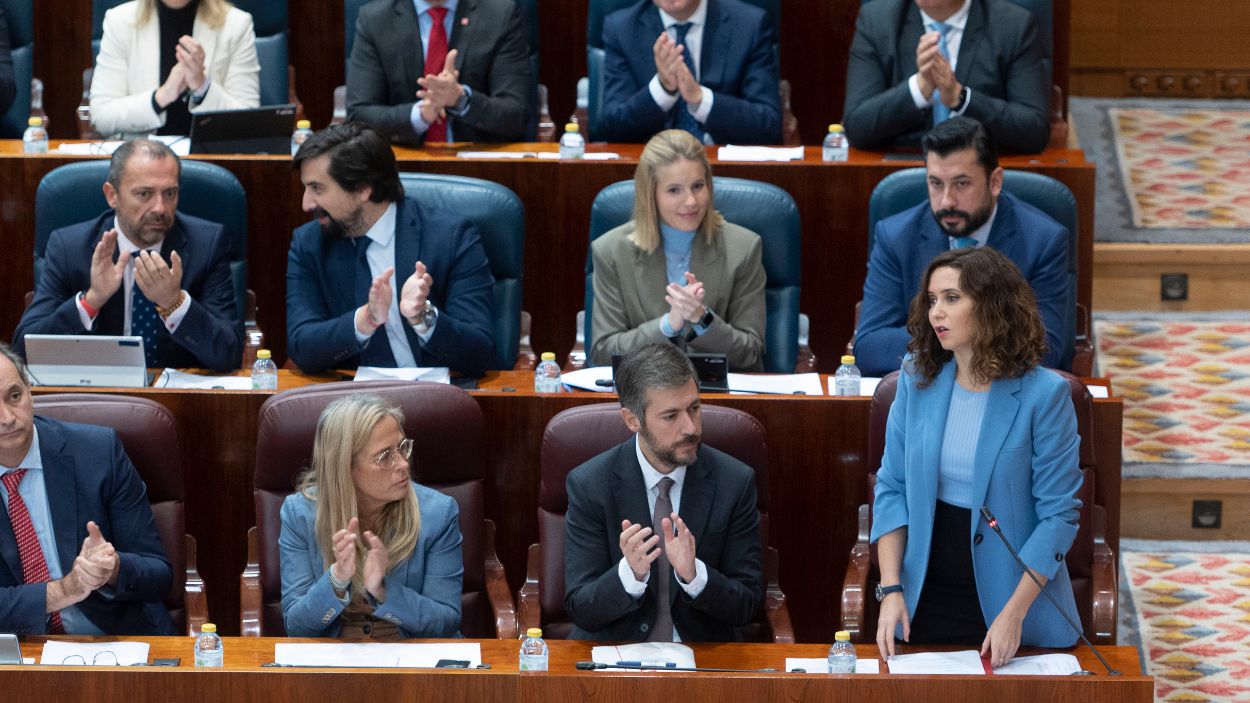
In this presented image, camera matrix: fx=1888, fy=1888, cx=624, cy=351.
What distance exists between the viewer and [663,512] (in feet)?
9.55

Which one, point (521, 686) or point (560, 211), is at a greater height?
point (560, 211)

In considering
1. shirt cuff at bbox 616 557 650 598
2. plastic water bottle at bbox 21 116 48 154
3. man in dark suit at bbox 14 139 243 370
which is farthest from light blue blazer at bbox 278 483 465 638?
plastic water bottle at bbox 21 116 48 154

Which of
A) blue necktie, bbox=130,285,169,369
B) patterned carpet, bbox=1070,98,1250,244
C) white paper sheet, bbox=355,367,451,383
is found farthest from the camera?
patterned carpet, bbox=1070,98,1250,244

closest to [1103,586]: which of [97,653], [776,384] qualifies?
[776,384]

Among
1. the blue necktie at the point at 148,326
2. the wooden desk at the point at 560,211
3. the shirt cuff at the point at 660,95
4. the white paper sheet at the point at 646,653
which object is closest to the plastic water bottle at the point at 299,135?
the wooden desk at the point at 560,211

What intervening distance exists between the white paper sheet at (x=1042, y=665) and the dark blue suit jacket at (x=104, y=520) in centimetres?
130

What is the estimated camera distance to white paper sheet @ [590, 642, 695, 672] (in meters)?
2.66

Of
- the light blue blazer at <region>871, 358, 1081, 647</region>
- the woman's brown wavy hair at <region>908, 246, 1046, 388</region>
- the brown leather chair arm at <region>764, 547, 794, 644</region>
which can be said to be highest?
the woman's brown wavy hair at <region>908, 246, 1046, 388</region>

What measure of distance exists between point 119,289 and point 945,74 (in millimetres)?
1781

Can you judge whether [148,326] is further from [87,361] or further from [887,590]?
[887,590]

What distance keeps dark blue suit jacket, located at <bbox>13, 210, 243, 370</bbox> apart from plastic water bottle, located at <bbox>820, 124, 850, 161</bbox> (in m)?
1.32

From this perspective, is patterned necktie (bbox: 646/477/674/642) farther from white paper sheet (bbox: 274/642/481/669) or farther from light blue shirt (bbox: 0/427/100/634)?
light blue shirt (bbox: 0/427/100/634)

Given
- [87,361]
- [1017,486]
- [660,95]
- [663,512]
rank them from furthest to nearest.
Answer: [660,95], [87,361], [663,512], [1017,486]

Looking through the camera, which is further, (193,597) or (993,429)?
(193,597)
